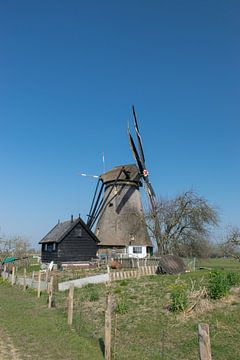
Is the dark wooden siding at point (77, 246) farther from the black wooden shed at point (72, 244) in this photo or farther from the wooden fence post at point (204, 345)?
the wooden fence post at point (204, 345)

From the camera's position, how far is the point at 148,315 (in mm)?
12781

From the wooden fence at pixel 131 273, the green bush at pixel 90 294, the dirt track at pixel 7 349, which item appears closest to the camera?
the dirt track at pixel 7 349

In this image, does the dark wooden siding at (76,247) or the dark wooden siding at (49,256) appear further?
the dark wooden siding at (49,256)

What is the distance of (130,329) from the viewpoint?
11531 mm

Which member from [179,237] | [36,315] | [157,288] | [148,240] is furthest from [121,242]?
[36,315]

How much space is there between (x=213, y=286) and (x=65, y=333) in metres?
5.42

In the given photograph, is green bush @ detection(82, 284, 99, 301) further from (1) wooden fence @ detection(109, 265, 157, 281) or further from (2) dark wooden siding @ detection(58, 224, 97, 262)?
(2) dark wooden siding @ detection(58, 224, 97, 262)

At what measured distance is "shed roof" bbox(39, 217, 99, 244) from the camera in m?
38.9

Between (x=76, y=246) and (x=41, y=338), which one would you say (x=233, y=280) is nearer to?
(x=41, y=338)

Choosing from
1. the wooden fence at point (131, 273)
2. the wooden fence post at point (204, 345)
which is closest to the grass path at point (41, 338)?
the wooden fence post at point (204, 345)

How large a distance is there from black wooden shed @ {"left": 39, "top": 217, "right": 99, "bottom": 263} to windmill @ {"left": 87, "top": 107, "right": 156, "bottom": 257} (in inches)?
236

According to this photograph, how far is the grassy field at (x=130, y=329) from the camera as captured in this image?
30.8 ft

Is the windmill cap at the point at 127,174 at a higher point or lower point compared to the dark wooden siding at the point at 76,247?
higher

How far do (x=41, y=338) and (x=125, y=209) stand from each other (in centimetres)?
3708
